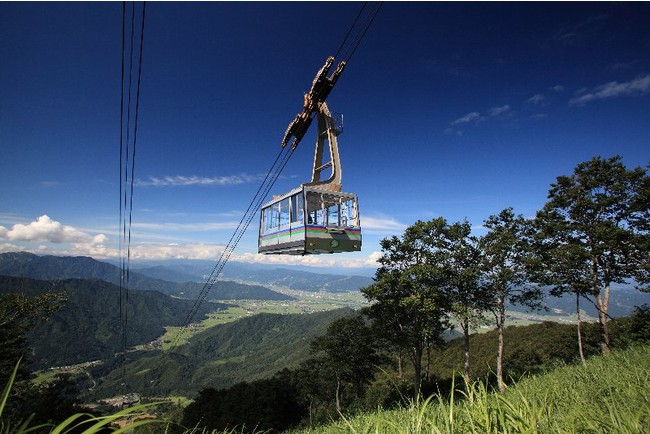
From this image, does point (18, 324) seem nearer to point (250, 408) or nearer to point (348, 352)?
point (250, 408)

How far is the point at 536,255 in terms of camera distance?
23.2m

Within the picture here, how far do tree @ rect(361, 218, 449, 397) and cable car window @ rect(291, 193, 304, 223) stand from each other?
40.3 ft

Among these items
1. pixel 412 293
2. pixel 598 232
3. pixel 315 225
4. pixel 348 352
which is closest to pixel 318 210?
pixel 315 225

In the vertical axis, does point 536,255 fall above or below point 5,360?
above

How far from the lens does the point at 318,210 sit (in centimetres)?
1334

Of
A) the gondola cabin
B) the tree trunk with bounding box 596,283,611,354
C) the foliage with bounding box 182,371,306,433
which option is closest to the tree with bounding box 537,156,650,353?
the tree trunk with bounding box 596,283,611,354

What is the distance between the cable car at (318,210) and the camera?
12648mm

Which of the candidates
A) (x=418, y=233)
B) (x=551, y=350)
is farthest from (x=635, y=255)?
(x=551, y=350)

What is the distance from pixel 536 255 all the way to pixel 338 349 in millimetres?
25746

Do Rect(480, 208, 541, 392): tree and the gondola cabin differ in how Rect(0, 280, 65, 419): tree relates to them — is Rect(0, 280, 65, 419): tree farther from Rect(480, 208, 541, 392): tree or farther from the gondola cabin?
Rect(480, 208, 541, 392): tree

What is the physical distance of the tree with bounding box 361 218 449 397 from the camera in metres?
22.3

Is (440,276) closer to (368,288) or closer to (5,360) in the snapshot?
(368,288)

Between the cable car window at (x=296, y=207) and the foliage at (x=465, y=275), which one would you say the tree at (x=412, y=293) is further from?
the cable car window at (x=296, y=207)

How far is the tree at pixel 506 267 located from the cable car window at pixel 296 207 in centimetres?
1793
